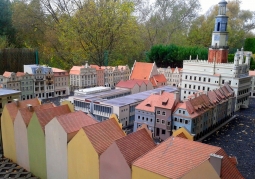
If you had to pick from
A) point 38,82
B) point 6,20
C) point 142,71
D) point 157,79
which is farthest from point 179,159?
point 6,20

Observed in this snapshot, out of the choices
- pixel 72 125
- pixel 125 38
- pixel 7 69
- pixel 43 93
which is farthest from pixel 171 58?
pixel 72 125

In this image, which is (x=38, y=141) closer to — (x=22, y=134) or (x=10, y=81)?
(x=22, y=134)

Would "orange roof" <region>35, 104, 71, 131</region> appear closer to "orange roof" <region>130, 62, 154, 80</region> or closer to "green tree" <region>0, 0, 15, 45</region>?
"orange roof" <region>130, 62, 154, 80</region>

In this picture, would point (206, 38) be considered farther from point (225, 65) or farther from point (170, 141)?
point (170, 141)

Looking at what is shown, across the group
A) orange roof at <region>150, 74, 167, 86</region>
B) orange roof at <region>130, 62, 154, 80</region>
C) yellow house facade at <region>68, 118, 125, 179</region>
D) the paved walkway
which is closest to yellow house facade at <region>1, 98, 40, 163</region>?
yellow house facade at <region>68, 118, 125, 179</region>

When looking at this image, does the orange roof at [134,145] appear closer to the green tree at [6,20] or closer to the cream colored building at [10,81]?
the cream colored building at [10,81]

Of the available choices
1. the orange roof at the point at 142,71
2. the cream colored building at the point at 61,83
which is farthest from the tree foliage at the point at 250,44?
the cream colored building at the point at 61,83
